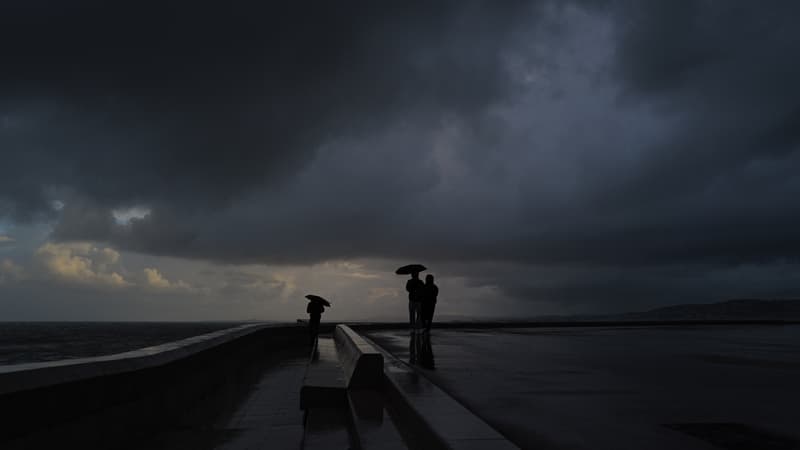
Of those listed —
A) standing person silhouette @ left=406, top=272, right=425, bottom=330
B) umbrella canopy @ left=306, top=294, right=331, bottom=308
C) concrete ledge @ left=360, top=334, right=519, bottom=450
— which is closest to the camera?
concrete ledge @ left=360, top=334, right=519, bottom=450

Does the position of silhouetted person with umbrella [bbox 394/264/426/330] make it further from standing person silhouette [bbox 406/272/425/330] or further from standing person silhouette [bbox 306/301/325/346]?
standing person silhouette [bbox 306/301/325/346]

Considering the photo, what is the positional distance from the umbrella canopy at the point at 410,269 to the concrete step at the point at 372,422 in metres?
5.71

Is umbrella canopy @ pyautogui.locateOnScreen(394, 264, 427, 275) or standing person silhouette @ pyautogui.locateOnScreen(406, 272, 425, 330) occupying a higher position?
umbrella canopy @ pyautogui.locateOnScreen(394, 264, 427, 275)

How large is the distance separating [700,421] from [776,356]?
10458 millimetres

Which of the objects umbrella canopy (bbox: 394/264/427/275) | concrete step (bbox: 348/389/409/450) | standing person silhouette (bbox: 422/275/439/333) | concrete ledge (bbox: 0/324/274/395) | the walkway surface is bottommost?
the walkway surface

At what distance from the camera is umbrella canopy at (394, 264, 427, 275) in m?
12.5

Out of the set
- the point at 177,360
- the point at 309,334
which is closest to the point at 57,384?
the point at 177,360

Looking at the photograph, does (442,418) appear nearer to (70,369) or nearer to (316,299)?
(70,369)

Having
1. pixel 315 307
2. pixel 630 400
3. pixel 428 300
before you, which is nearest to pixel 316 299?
pixel 315 307

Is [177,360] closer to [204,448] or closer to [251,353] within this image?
[204,448]

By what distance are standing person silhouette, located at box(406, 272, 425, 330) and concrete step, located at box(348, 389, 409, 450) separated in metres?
5.44

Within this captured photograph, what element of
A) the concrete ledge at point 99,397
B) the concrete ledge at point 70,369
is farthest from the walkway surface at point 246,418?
the concrete ledge at point 70,369

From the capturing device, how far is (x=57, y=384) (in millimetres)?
4164

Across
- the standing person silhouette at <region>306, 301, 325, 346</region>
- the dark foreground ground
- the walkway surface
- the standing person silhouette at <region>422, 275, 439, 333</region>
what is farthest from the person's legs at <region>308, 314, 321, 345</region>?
the dark foreground ground
